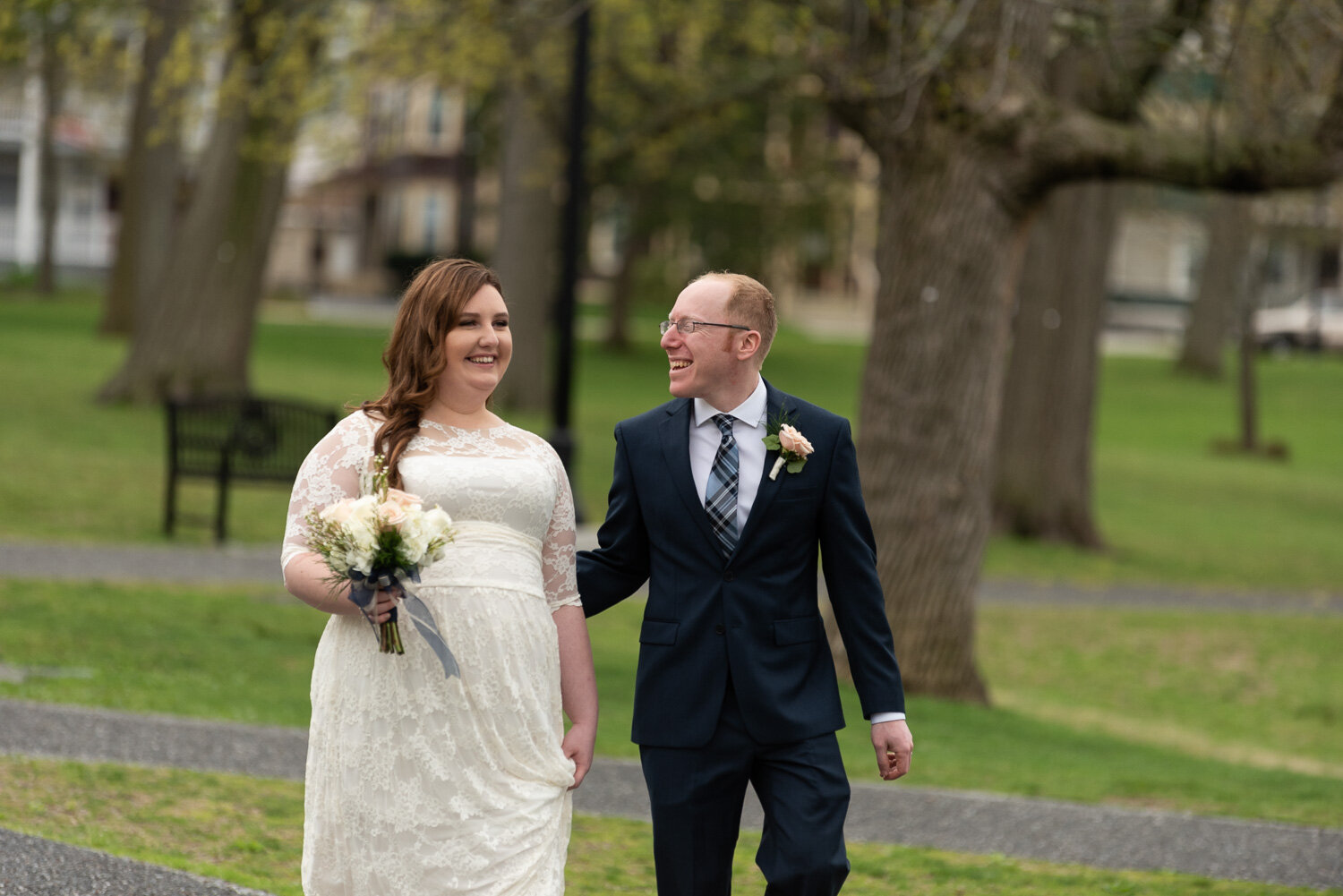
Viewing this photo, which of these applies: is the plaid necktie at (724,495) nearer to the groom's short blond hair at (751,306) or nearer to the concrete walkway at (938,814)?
the groom's short blond hair at (751,306)

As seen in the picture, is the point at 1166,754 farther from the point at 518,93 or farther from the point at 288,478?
the point at 518,93

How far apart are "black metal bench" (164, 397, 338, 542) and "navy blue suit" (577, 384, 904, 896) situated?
949cm

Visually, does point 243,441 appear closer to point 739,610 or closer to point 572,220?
point 572,220

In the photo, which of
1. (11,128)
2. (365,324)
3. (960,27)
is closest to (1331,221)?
(365,324)

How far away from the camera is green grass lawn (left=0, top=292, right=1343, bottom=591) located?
15812mm

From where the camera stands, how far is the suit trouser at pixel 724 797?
4141mm

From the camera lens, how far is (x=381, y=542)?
369 cm

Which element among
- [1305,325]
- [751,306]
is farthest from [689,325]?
[1305,325]

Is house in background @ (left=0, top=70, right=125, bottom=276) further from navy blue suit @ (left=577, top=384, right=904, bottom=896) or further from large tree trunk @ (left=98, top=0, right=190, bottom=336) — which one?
navy blue suit @ (left=577, top=384, right=904, bottom=896)

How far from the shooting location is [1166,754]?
32.7 feet

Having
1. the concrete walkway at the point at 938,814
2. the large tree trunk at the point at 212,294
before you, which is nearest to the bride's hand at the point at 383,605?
the concrete walkway at the point at 938,814

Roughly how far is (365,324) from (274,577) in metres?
32.6

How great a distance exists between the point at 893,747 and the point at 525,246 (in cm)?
2421

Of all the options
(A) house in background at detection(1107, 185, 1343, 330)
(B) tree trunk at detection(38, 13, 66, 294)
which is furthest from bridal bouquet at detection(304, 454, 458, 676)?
(A) house in background at detection(1107, 185, 1343, 330)
